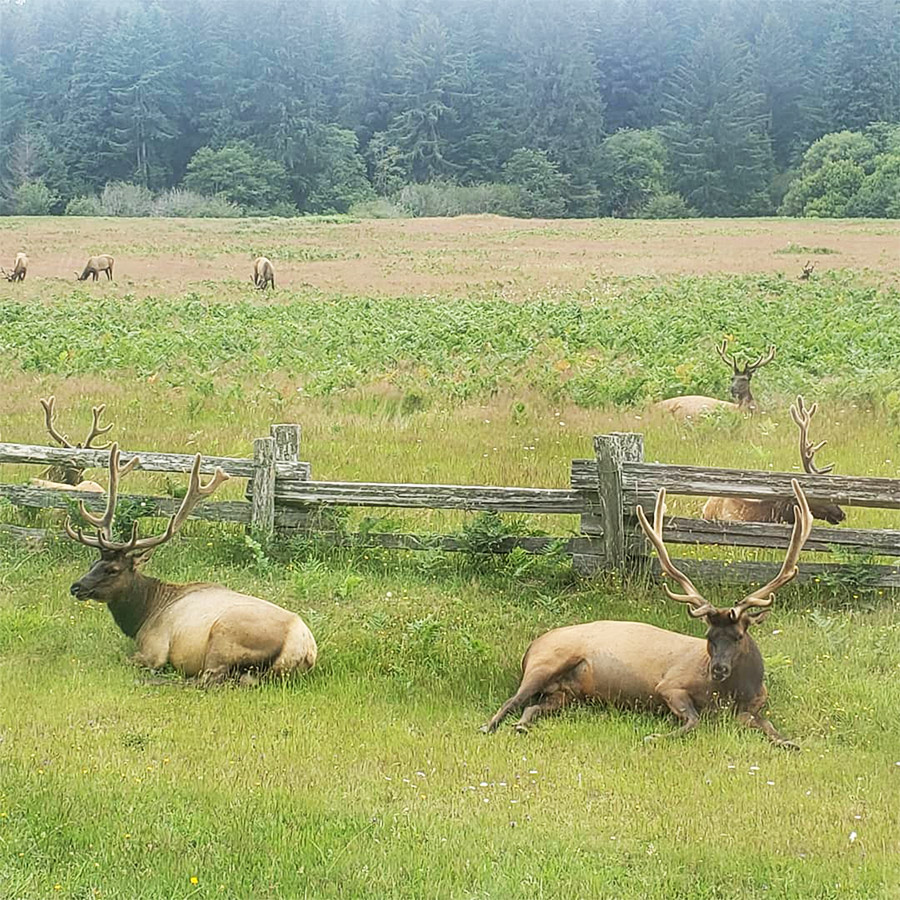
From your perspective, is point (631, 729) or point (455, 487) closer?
point (631, 729)

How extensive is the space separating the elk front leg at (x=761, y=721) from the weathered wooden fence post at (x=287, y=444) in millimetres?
3897

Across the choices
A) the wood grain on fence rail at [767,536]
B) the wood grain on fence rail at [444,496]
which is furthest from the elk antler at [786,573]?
the wood grain on fence rail at [444,496]

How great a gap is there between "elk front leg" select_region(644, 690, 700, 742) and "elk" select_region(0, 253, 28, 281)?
20.4 meters

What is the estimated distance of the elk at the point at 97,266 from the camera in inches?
900

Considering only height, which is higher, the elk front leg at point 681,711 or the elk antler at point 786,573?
the elk antler at point 786,573

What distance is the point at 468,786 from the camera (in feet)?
17.9

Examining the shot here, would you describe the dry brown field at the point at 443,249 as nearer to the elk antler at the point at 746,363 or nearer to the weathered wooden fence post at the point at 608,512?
the elk antler at the point at 746,363

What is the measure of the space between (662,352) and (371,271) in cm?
951

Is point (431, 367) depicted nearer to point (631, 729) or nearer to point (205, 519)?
point (205, 519)

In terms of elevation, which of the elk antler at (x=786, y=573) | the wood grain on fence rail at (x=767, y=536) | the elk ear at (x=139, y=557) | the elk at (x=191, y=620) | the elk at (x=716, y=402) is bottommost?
the elk at (x=716, y=402)

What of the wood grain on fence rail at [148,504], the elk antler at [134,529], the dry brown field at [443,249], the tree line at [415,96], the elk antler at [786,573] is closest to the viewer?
the elk antler at [786,573]

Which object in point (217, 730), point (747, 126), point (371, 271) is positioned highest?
point (747, 126)

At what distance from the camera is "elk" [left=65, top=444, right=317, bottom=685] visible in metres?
6.92

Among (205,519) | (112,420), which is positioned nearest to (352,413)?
(112,420)
